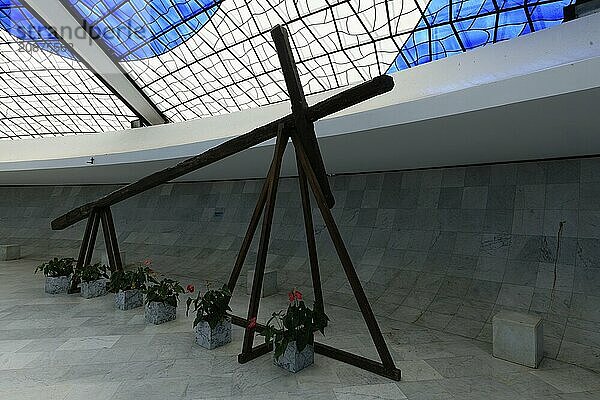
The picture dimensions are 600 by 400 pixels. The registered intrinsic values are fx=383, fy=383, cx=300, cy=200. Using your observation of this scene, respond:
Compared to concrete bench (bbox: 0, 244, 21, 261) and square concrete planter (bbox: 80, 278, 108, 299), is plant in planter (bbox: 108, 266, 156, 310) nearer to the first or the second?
square concrete planter (bbox: 80, 278, 108, 299)

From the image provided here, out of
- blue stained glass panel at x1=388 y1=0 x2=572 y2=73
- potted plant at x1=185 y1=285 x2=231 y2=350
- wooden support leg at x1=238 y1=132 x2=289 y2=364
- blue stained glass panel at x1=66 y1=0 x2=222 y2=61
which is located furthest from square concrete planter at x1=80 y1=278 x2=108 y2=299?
blue stained glass panel at x1=388 y1=0 x2=572 y2=73

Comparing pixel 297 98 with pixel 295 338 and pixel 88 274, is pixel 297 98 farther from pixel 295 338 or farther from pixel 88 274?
pixel 88 274

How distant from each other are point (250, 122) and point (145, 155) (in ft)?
12.3

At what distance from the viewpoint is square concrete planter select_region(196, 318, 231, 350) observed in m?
7.21

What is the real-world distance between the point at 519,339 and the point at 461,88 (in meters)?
4.89

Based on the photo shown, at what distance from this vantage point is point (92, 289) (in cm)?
1085

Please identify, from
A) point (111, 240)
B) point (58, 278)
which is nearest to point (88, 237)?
point (111, 240)

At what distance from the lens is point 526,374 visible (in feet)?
20.7

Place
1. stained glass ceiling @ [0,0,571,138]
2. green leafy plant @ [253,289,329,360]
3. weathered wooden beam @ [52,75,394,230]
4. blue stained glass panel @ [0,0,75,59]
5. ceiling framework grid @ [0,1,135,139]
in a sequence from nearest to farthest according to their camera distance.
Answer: weathered wooden beam @ [52,75,394,230]
green leafy plant @ [253,289,329,360]
stained glass ceiling @ [0,0,571,138]
blue stained glass panel @ [0,0,75,59]
ceiling framework grid @ [0,1,135,139]

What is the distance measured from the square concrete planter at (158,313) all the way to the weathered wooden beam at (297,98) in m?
4.75

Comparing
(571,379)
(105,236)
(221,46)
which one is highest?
(221,46)

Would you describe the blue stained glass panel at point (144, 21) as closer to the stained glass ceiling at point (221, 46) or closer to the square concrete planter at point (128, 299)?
the stained glass ceiling at point (221, 46)

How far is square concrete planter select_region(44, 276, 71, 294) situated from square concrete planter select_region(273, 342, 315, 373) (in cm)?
813

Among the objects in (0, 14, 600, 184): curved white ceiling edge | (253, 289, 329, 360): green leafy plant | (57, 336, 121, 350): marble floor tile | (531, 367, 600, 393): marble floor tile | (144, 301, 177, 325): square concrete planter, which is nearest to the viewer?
(0, 14, 600, 184): curved white ceiling edge
